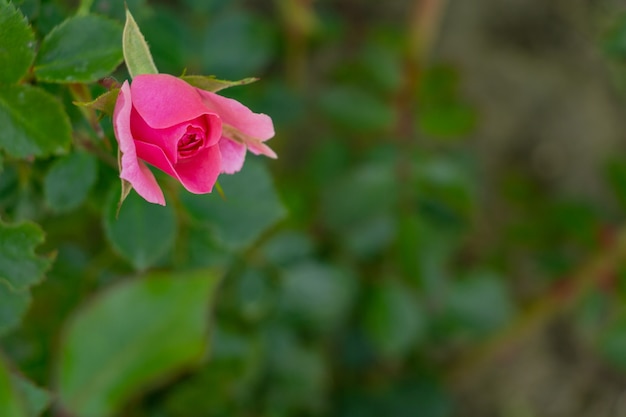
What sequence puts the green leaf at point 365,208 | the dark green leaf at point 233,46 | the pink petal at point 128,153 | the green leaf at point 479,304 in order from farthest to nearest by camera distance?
the green leaf at point 479,304 → the green leaf at point 365,208 → the dark green leaf at point 233,46 → the pink petal at point 128,153

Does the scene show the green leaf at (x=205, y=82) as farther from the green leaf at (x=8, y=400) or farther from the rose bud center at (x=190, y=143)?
the green leaf at (x=8, y=400)

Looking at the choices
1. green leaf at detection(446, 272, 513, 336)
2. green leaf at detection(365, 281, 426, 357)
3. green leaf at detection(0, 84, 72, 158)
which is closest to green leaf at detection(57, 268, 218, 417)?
green leaf at detection(0, 84, 72, 158)

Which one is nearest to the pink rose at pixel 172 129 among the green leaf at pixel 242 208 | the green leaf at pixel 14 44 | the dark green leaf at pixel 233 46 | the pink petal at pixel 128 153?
the pink petal at pixel 128 153

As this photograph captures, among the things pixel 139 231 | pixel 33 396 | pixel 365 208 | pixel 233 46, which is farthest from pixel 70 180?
pixel 365 208

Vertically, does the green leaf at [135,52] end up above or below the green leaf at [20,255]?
above

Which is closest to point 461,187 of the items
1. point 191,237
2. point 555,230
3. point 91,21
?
point 555,230

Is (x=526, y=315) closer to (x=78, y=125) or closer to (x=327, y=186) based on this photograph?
(x=327, y=186)

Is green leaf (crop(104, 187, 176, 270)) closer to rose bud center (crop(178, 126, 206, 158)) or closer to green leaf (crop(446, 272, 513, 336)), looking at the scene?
rose bud center (crop(178, 126, 206, 158))

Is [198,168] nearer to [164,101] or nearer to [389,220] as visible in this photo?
[164,101]
